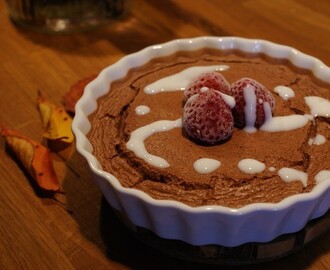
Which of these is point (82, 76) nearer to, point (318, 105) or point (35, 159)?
point (35, 159)

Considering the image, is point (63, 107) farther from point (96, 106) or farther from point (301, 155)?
point (301, 155)

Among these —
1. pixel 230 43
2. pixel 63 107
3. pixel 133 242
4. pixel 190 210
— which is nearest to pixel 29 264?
pixel 133 242

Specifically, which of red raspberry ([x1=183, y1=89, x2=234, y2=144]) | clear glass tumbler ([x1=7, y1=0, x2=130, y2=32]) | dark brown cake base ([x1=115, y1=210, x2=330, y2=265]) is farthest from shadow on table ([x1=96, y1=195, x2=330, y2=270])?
clear glass tumbler ([x1=7, y1=0, x2=130, y2=32])

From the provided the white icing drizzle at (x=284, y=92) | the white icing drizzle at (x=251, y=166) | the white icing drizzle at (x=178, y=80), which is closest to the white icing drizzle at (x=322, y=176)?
the white icing drizzle at (x=251, y=166)

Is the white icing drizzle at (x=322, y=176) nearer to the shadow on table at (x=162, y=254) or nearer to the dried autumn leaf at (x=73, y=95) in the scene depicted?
the shadow on table at (x=162, y=254)

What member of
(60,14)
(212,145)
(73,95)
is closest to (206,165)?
(212,145)
